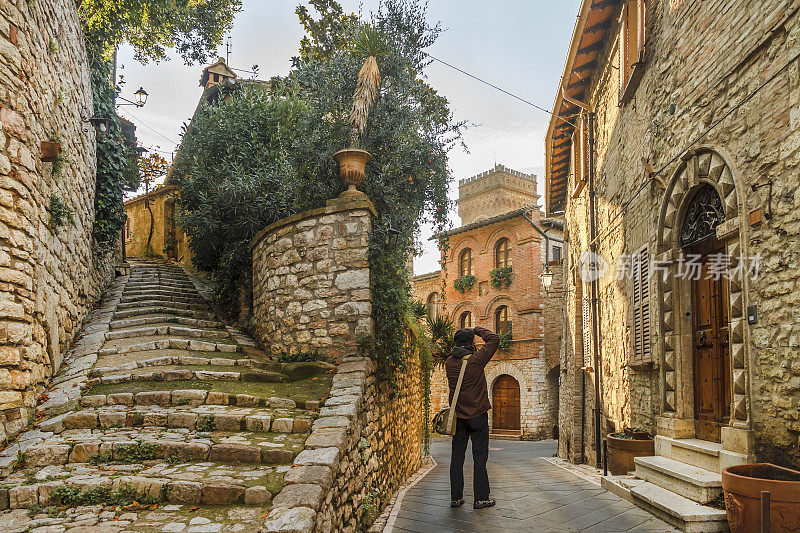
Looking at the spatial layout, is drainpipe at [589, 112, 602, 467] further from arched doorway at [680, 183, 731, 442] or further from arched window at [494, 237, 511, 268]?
arched window at [494, 237, 511, 268]

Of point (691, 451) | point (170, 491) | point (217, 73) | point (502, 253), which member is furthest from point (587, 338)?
point (217, 73)

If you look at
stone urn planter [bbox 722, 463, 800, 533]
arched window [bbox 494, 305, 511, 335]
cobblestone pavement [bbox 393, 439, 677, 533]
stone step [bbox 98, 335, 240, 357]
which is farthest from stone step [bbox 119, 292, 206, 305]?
arched window [bbox 494, 305, 511, 335]

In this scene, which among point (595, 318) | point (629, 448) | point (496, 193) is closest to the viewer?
point (629, 448)

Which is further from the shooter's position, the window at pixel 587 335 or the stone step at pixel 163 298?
the window at pixel 587 335

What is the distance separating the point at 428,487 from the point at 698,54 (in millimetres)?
5609

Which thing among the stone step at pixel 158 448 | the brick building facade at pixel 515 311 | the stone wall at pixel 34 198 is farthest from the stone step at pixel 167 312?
the brick building facade at pixel 515 311

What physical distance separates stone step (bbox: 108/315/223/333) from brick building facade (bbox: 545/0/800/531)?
6190 mm

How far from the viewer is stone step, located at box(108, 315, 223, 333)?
25.5 feet

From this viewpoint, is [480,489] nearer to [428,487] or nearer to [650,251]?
[428,487]

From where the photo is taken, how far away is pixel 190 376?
18.9ft

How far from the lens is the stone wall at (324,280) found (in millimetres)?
6371

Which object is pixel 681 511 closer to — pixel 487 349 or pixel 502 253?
pixel 487 349

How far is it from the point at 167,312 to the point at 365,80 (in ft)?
16.2

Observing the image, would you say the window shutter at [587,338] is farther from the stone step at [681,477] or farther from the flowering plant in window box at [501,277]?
the flowering plant in window box at [501,277]
